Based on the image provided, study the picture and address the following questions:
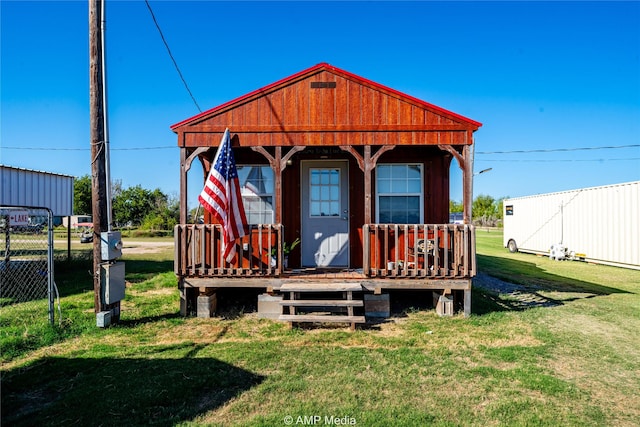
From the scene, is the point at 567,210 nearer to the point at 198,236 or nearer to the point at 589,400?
the point at 589,400

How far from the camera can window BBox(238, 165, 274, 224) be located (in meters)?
7.64

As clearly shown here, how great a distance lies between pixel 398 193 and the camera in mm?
7562

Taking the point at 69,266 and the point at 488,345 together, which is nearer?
the point at 488,345

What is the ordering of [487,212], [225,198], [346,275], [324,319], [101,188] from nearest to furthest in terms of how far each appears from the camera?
[324,319], [101,188], [225,198], [346,275], [487,212]

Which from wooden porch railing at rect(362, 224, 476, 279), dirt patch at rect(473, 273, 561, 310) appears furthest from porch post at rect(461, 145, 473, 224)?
dirt patch at rect(473, 273, 561, 310)

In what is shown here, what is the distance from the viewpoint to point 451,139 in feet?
21.1

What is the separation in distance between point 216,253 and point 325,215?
2.39m

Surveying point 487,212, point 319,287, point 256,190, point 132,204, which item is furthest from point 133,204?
point 487,212

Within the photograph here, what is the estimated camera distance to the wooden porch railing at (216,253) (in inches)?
244

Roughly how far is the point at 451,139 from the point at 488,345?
3.41 m

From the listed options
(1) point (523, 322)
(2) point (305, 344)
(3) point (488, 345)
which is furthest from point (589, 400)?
(2) point (305, 344)

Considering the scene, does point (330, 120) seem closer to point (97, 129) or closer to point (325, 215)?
point (325, 215)

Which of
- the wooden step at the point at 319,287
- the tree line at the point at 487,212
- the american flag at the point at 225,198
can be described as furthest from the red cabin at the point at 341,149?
the tree line at the point at 487,212

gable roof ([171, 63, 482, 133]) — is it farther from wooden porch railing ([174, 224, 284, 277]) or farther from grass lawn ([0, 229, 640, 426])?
grass lawn ([0, 229, 640, 426])
